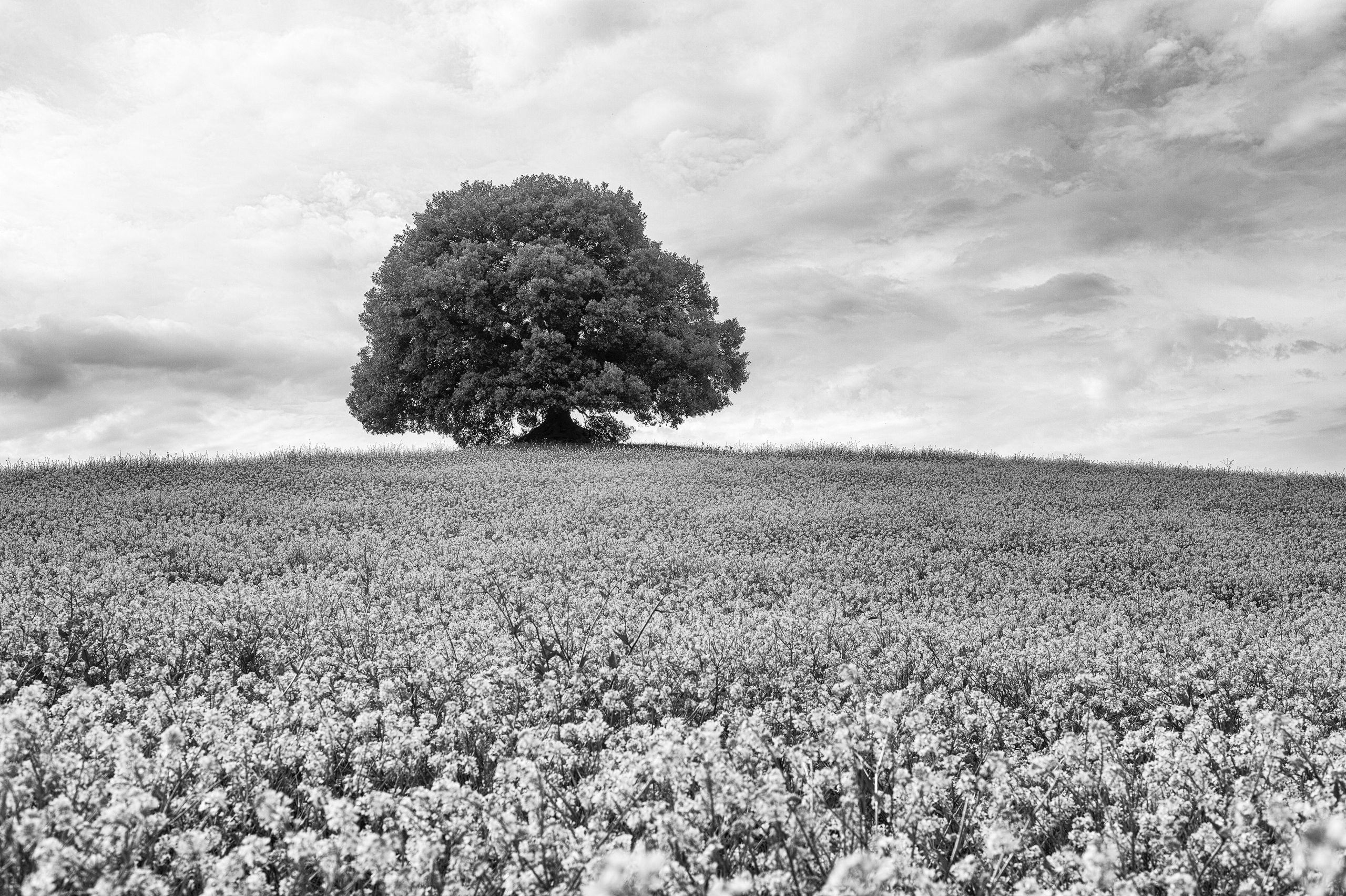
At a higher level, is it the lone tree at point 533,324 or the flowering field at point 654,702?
the lone tree at point 533,324

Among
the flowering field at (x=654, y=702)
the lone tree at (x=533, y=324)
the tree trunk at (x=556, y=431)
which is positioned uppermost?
the lone tree at (x=533, y=324)

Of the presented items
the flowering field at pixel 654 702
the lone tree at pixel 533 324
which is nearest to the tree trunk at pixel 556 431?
the lone tree at pixel 533 324

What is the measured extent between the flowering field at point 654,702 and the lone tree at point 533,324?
13180 millimetres

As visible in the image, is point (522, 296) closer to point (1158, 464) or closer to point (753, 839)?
point (1158, 464)

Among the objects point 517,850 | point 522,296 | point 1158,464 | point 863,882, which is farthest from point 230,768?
point 1158,464

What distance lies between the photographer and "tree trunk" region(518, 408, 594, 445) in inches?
1318

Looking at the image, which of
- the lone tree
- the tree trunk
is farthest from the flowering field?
the tree trunk

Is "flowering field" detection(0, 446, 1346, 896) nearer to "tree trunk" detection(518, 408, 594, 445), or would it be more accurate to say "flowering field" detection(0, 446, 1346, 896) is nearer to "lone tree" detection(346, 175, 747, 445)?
"lone tree" detection(346, 175, 747, 445)

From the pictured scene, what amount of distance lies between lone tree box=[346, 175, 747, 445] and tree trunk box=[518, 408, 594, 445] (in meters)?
0.06

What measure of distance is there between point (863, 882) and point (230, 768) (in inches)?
125

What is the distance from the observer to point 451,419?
3262 centimetres

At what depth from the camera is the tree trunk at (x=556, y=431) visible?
110 ft

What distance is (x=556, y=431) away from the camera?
1323 inches

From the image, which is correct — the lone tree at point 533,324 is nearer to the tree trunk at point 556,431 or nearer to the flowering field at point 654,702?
the tree trunk at point 556,431
